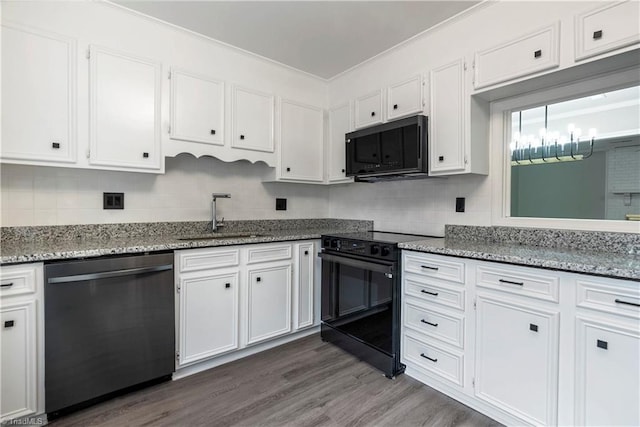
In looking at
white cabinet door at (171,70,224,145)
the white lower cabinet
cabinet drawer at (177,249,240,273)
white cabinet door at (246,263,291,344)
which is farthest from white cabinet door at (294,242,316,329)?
the white lower cabinet

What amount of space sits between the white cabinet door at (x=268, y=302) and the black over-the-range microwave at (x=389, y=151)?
1058 mm

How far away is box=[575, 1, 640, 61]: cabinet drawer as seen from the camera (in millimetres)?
1481

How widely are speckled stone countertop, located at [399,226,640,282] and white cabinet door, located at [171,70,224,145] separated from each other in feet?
5.59

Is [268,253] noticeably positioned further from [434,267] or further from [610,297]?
[610,297]

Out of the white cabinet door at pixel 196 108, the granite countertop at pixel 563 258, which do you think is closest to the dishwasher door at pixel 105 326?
the white cabinet door at pixel 196 108

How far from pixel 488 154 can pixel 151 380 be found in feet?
9.02

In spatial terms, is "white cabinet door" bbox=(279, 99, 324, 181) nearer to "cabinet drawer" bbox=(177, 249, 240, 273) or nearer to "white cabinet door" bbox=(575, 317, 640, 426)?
"cabinet drawer" bbox=(177, 249, 240, 273)

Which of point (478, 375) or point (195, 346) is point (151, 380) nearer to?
point (195, 346)

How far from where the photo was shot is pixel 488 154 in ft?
7.50

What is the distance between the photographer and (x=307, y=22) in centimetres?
226

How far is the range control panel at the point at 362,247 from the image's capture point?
7.02 ft

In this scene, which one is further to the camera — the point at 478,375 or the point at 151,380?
the point at 151,380

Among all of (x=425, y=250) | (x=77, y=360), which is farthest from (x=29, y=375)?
(x=425, y=250)

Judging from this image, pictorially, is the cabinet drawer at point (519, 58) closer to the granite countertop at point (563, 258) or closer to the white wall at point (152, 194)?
the granite countertop at point (563, 258)
